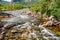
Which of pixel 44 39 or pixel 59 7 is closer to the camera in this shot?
pixel 44 39

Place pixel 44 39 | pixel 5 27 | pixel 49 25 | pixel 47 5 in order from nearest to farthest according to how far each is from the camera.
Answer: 1. pixel 44 39
2. pixel 5 27
3. pixel 49 25
4. pixel 47 5

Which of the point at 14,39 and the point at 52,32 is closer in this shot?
the point at 14,39

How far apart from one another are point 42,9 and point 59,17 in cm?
734

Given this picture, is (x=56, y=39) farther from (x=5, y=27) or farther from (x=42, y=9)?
(x=42, y=9)

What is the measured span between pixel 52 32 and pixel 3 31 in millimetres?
5439

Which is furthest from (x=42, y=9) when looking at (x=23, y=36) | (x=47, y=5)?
(x=23, y=36)

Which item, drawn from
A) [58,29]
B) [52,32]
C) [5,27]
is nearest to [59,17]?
[58,29]

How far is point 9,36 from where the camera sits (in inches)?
775

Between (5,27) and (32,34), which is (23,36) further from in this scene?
(5,27)

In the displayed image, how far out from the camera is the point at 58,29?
23.2 metres

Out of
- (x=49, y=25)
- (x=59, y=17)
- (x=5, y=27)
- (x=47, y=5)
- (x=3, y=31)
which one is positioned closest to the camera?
(x=3, y=31)

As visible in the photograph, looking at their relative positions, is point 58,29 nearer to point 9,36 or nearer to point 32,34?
point 32,34

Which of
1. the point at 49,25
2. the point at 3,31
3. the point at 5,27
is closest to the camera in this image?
the point at 3,31

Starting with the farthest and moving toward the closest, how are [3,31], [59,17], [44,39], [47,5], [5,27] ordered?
[47,5], [59,17], [5,27], [3,31], [44,39]
